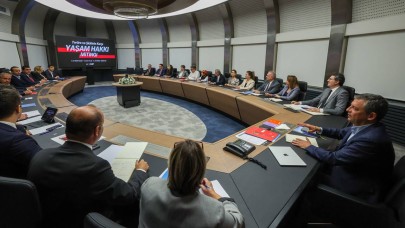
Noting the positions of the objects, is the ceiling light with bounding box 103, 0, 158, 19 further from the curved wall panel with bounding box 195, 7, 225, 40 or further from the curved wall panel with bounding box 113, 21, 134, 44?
the curved wall panel with bounding box 113, 21, 134, 44

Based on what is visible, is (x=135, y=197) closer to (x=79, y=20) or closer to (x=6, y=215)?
(x=6, y=215)

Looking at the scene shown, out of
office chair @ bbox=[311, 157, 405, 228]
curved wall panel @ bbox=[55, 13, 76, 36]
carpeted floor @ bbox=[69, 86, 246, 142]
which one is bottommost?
carpeted floor @ bbox=[69, 86, 246, 142]

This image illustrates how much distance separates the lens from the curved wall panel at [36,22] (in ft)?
27.4

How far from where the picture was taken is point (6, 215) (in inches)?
42.2

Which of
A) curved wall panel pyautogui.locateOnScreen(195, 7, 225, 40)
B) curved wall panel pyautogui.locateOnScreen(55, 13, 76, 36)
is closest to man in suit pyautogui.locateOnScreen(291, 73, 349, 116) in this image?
curved wall panel pyautogui.locateOnScreen(195, 7, 225, 40)

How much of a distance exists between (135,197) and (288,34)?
5.98m

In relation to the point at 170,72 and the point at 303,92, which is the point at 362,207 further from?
the point at 170,72

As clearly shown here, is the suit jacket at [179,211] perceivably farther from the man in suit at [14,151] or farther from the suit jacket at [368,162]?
the suit jacket at [368,162]

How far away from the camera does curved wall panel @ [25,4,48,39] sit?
27.4ft

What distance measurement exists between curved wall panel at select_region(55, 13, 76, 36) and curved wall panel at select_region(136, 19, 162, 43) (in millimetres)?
3340

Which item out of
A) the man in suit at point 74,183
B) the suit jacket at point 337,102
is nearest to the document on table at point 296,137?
the suit jacket at point 337,102

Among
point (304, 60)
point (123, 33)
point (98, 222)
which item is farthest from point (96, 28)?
point (98, 222)

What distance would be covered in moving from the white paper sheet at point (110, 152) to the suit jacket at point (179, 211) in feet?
3.28

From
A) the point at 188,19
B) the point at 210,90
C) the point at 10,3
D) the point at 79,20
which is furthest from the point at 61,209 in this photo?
the point at 79,20
